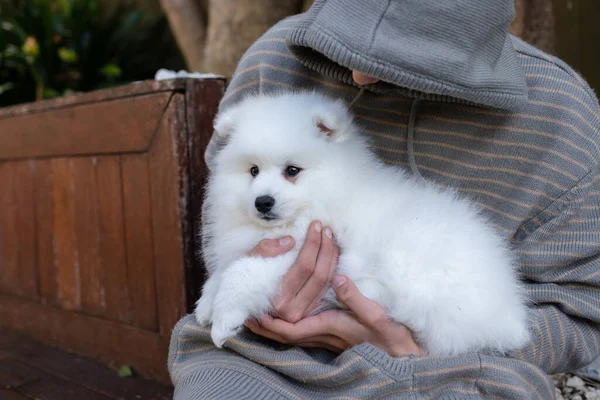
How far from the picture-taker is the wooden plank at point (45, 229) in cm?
335

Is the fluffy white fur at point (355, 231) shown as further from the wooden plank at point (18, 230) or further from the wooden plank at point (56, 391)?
the wooden plank at point (18, 230)

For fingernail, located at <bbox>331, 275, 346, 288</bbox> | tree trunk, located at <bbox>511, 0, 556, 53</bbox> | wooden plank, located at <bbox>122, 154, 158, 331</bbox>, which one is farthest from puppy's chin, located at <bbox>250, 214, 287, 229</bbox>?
tree trunk, located at <bbox>511, 0, 556, 53</bbox>

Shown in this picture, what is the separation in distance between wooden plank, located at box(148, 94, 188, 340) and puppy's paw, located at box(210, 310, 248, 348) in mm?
1045

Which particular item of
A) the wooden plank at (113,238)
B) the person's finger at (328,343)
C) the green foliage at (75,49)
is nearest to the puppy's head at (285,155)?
the person's finger at (328,343)

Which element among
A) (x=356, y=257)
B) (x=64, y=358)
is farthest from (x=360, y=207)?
(x=64, y=358)

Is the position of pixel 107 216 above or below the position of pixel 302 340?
below

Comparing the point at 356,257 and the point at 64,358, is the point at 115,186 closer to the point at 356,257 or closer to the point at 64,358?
the point at 64,358

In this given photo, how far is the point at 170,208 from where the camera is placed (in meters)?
2.56

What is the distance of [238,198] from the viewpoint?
176 cm

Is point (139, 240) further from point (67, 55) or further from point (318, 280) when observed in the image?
point (67, 55)

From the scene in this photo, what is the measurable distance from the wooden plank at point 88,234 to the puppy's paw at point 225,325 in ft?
5.63

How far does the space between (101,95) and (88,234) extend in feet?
2.42

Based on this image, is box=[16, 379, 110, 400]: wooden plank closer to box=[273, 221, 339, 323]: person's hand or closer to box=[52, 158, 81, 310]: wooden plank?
box=[52, 158, 81, 310]: wooden plank

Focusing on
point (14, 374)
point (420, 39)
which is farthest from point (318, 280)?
point (14, 374)
